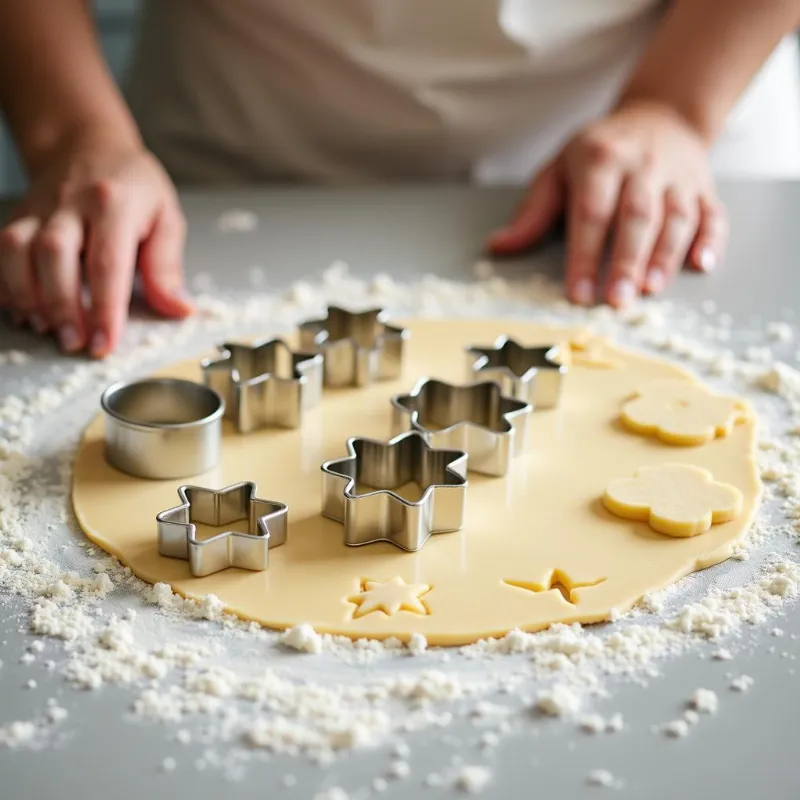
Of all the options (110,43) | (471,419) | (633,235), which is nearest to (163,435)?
(471,419)

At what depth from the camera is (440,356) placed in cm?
123

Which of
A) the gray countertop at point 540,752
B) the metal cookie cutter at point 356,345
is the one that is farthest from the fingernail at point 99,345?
the gray countertop at point 540,752

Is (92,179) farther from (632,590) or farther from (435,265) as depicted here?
(632,590)

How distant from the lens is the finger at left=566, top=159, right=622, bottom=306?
1.39m

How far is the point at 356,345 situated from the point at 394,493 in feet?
0.88

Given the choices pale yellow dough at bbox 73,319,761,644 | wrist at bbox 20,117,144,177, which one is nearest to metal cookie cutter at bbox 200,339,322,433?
pale yellow dough at bbox 73,319,761,644

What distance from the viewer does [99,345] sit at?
47.5 inches

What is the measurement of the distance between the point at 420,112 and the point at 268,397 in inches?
27.7

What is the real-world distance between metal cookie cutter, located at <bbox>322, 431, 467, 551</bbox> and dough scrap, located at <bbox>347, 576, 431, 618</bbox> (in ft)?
0.17

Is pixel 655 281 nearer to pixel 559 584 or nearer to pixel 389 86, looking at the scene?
pixel 389 86

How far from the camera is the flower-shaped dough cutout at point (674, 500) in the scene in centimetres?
91

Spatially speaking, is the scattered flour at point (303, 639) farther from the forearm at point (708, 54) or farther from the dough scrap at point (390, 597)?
the forearm at point (708, 54)

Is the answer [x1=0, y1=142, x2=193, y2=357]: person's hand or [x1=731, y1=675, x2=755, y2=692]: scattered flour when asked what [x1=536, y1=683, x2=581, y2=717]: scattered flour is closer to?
[x1=731, y1=675, x2=755, y2=692]: scattered flour

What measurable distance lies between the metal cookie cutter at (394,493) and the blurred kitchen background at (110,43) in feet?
6.43
